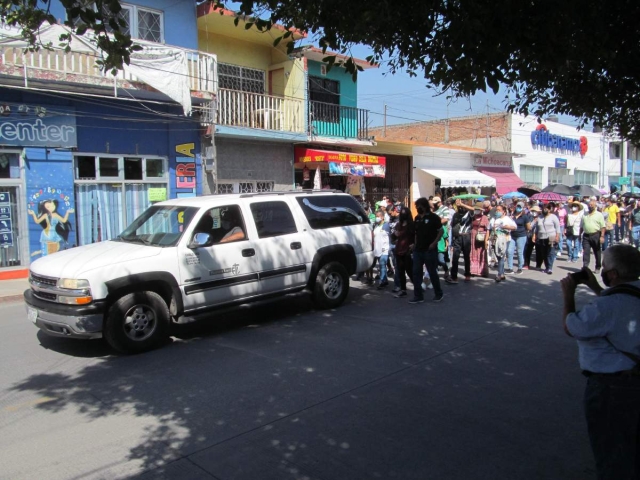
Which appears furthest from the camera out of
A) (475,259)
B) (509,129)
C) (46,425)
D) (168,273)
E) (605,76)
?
(509,129)

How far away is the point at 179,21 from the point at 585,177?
34.5 meters

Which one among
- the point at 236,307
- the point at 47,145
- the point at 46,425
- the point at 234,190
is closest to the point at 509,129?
the point at 234,190

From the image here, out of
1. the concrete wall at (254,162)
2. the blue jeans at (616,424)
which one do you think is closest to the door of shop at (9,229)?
the concrete wall at (254,162)

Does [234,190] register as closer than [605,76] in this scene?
No

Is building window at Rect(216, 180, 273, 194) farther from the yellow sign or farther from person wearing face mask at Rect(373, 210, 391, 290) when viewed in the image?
person wearing face mask at Rect(373, 210, 391, 290)

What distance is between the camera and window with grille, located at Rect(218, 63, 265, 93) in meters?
17.3

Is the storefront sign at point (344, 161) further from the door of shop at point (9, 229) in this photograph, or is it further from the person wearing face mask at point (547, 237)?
the door of shop at point (9, 229)

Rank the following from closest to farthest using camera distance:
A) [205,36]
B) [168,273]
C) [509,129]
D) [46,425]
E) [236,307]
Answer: [46,425], [168,273], [236,307], [205,36], [509,129]

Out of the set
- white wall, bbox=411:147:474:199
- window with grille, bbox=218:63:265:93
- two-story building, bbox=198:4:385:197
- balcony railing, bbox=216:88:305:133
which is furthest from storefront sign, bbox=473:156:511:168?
window with grille, bbox=218:63:265:93

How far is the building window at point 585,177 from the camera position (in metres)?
38.8

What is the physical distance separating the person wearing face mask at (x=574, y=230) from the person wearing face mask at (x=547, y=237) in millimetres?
1476

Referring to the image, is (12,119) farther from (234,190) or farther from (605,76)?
(605,76)

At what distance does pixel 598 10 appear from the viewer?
4.59 meters

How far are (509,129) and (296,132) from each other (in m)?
17.6
